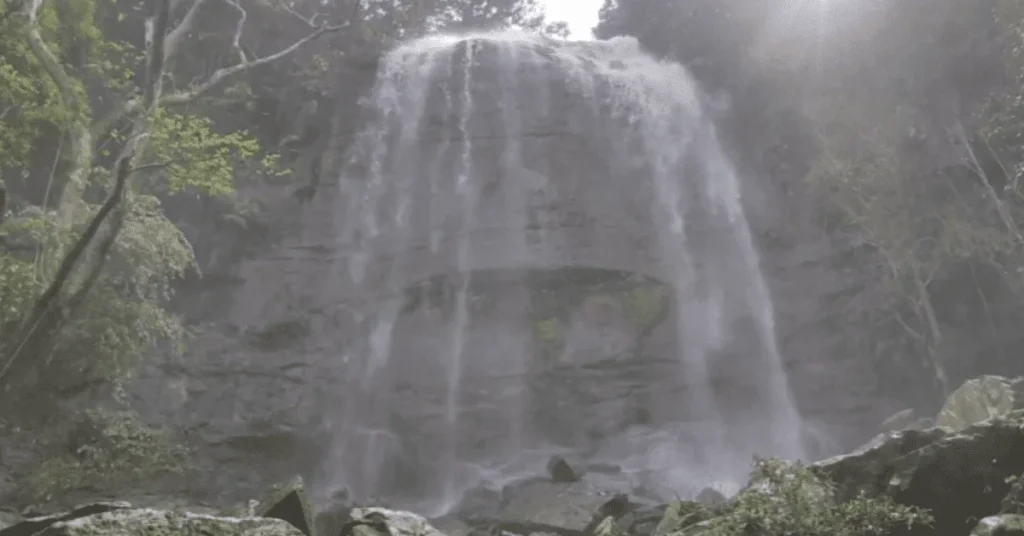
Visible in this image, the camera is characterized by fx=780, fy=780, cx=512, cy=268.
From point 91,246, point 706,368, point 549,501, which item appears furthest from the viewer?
point 706,368

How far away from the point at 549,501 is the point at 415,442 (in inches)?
210

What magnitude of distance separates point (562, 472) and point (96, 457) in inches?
363

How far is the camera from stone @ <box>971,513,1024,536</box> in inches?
178

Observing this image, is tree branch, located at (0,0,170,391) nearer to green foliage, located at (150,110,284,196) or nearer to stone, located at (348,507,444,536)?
green foliage, located at (150,110,284,196)

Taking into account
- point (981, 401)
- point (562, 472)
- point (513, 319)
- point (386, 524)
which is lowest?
point (562, 472)

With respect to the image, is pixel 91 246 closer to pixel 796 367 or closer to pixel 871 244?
pixel 796 367

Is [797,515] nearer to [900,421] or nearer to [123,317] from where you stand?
[123,317]

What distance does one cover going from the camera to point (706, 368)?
20.6 m

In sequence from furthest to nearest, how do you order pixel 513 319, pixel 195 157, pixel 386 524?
1. pixel 513 319
2. pixel 195 157
3. pixel 386 524

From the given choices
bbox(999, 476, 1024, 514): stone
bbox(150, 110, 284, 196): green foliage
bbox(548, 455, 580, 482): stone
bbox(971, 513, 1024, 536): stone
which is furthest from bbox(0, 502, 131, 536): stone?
bbox(548, 455, 580, 482): stone

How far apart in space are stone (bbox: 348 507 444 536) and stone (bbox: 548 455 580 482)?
1082 centimetres

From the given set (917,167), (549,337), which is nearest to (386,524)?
(549,337)

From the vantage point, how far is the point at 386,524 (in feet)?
20.6

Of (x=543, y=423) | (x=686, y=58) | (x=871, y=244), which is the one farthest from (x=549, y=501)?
(x=686, y=58)
